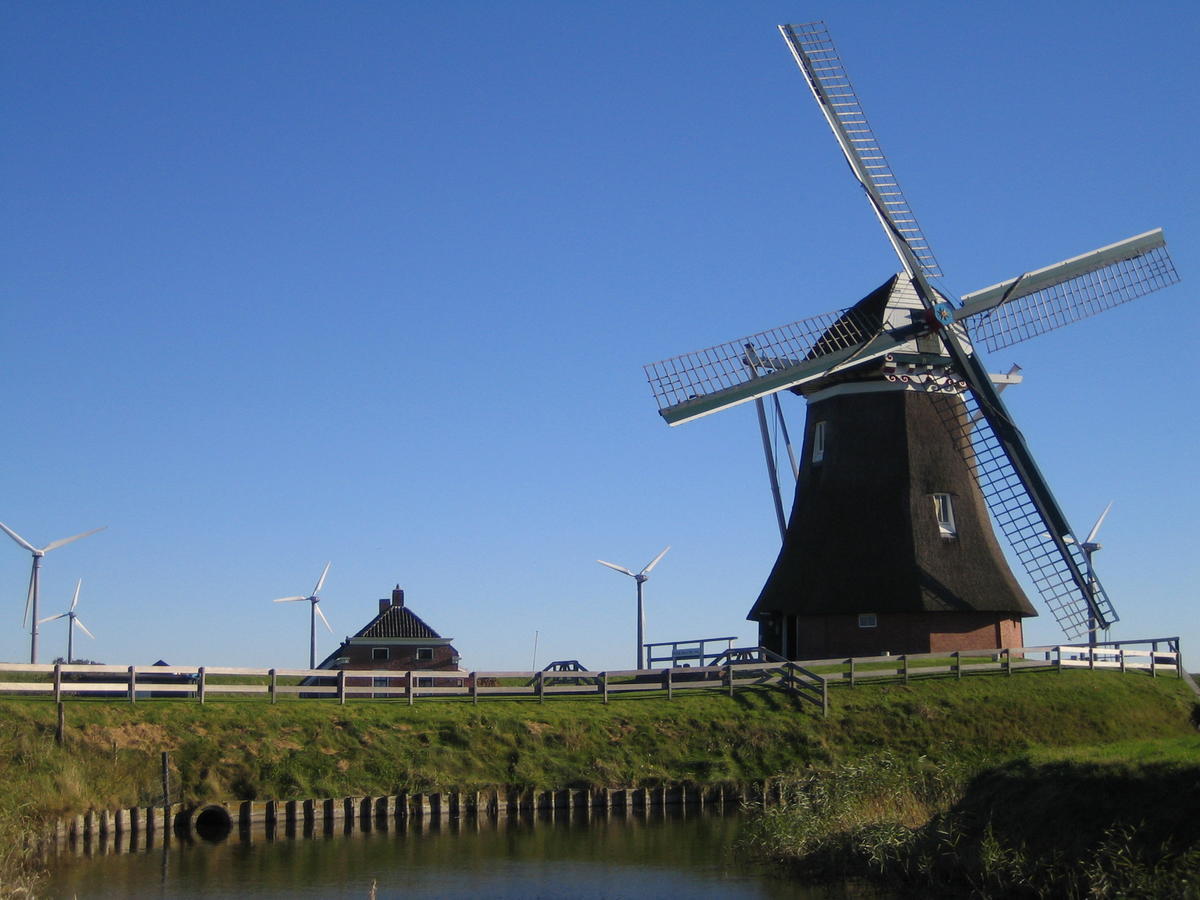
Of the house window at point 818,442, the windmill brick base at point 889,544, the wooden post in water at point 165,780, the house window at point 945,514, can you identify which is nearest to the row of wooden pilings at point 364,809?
the wooden post in water at point 165,780

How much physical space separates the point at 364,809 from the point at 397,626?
39.6m

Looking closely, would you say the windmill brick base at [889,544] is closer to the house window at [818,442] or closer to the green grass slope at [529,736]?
the house window at [818,442]

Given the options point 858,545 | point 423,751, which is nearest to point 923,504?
point 858,545

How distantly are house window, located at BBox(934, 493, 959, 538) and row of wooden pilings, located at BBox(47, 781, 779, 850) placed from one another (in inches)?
402

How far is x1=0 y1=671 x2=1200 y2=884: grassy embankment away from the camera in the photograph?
2634 cm

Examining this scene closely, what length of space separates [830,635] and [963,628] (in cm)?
354

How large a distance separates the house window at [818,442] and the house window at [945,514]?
11.4ft

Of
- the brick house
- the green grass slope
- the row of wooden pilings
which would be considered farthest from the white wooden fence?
the brick house

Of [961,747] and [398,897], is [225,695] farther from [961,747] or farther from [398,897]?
[961,747]

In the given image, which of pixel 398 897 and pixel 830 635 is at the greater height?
pixel 830 635

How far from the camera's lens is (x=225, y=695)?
31.9 meters

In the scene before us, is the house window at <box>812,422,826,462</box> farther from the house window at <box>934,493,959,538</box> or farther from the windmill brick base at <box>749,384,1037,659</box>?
the house window at <box>934,493,959,538</box>

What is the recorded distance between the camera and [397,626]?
219 ft

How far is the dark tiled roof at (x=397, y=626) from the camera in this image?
66562 millimetres
